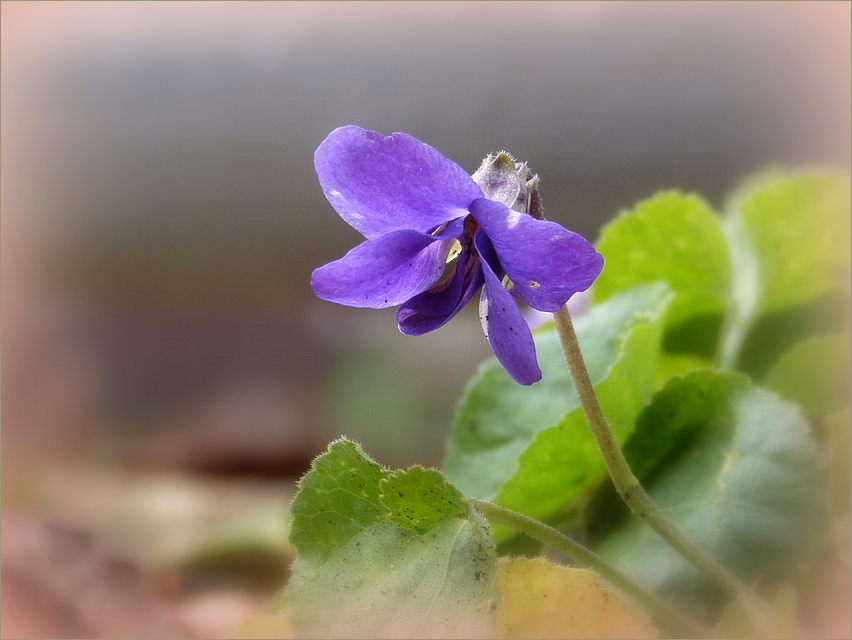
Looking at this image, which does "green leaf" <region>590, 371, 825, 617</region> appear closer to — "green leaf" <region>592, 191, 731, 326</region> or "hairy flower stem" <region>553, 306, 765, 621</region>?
"hairy flower stem" <region>553, 306, 765, 621</region>

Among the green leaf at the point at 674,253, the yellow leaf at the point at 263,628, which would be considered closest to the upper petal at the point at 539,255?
the yellow leaf at the point at 263,628

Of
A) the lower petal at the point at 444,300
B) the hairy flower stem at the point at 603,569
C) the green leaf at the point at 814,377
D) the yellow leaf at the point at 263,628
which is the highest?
the green leaf at the point at 814,377

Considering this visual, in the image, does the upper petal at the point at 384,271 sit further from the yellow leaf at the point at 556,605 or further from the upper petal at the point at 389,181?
the yellow leaf at the point at 556,605

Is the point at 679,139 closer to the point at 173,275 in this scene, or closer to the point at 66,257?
the point at 173,275

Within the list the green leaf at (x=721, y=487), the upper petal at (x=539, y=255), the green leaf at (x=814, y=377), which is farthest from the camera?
the green leaf at (x=814, y=377)

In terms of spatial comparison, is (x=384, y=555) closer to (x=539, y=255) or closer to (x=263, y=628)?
(x=263, y=628)

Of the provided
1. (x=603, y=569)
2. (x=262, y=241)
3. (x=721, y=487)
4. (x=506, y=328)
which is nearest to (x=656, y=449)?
(x=721, y=487)
